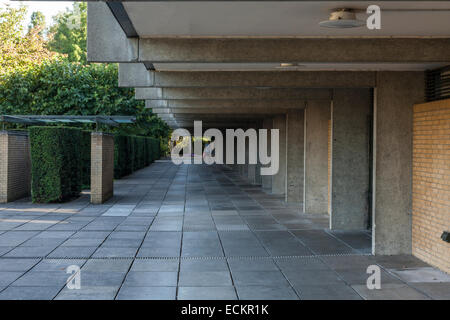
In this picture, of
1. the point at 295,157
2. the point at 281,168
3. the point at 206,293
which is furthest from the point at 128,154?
the point at 206,293

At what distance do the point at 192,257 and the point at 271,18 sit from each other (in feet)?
14.0

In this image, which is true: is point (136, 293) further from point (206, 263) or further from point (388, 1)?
point (388, 1)

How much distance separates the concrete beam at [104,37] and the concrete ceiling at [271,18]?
0.51m

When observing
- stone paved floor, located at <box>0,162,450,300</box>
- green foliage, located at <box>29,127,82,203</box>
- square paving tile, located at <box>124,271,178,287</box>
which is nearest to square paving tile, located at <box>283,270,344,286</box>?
stone paved floor, located at <box>0,162,450,300</box>

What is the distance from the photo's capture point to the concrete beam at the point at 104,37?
7758 millimetres

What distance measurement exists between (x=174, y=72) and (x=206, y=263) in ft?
14.9

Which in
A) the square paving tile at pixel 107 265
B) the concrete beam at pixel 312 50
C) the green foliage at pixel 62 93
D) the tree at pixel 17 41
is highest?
the tree at pixel 17 41

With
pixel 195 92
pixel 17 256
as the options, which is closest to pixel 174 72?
pixel 195 92

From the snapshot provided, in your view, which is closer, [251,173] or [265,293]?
[265,293]

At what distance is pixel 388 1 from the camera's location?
5.46 m

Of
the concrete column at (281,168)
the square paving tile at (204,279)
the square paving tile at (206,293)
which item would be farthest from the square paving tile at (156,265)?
the concrete column at (281,168)

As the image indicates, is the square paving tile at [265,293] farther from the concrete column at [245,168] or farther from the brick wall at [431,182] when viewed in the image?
the concrete column at [245,168]

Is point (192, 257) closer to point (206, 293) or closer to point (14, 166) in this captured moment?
point (206, 293)

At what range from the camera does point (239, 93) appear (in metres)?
14.0
